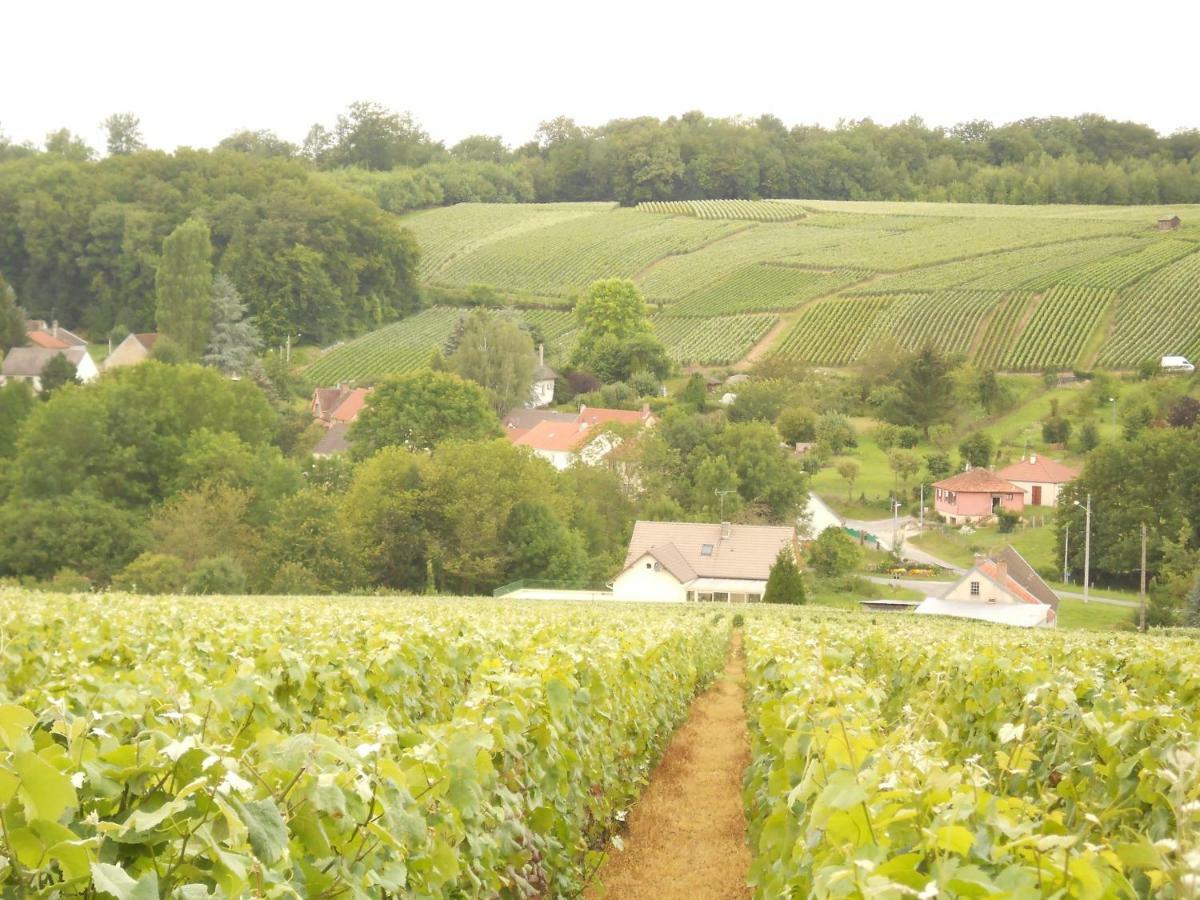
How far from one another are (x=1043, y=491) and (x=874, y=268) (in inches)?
1981

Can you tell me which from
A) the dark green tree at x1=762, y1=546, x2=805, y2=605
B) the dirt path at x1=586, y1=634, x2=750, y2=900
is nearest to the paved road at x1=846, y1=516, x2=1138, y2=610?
the dark green tree at x1=762, y1=546, x2=805, y2=605

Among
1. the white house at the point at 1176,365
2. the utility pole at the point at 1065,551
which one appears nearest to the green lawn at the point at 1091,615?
the utility pole at the point at 1065,551

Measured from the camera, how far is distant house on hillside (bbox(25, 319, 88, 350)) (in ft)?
329

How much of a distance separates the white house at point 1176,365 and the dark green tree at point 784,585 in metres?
44.2

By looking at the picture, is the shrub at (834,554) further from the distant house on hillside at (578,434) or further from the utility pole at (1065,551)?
the distant house on hillside at (578,434)

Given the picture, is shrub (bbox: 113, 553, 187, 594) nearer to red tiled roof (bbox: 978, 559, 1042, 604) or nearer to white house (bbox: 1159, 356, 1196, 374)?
red tiled roof (bbox: 978, 559, 1042, 604)

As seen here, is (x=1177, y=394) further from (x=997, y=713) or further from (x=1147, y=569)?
(x=997, y=713)

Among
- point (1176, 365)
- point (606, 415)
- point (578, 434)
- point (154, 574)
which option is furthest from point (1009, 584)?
point (1176, 365)

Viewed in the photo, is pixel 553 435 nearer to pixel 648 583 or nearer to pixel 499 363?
pixel 499 363

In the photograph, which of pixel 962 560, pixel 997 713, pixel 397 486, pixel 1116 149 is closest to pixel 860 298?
pixel 962 560

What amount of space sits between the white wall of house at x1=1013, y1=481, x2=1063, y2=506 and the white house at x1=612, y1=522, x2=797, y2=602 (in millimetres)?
17266

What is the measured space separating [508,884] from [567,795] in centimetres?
165

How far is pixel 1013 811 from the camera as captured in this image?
4.45 metres

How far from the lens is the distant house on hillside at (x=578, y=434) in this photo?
70312mm
